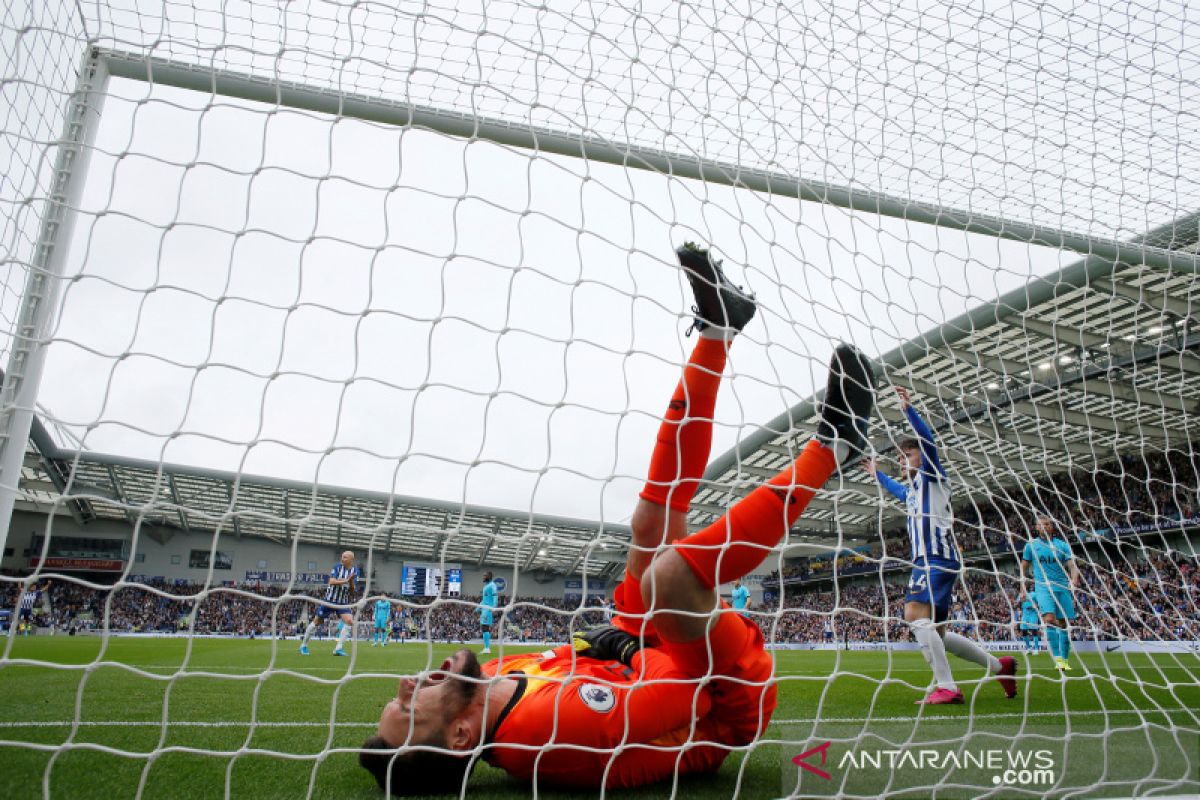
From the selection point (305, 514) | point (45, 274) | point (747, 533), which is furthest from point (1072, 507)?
point (45, 274)

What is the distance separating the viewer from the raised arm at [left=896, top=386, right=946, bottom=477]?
3.23 m

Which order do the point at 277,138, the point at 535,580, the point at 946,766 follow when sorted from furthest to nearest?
the point at 535,580, the point at 277,138, the point at 946,766

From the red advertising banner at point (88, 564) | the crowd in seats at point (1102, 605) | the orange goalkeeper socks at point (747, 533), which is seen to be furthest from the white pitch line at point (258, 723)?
the red advertising banner at point (88, 564)

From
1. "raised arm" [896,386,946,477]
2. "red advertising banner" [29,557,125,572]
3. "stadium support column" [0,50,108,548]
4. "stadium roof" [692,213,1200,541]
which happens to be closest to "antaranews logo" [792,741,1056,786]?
"stadium roof" [692,213,1200,541]

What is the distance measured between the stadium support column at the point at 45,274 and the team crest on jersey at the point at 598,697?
1553 mm

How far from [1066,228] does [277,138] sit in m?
4.06

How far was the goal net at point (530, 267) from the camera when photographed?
6.57 feet

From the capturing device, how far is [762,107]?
11.9 ft

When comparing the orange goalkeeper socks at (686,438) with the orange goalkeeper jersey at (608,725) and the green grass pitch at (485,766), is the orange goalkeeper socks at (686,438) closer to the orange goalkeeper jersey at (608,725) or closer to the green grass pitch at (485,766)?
the orange goalkeeper jersey at (608,725)

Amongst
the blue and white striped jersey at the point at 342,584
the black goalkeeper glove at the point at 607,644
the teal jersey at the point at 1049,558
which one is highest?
the blue and white striped jersey at the point at 342,584

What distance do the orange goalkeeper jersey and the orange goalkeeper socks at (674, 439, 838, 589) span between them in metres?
0.31

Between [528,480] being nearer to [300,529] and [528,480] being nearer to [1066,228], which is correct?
[300,529]

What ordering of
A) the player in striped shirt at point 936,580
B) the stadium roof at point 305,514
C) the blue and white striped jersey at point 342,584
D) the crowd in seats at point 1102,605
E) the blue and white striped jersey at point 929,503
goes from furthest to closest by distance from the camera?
the blue and white striped jersey at point 342,584
the player in striped shirt at point 936,580
the blue and white striped jersey at point 929,503
the crowd in seats at point 1102,605
the stadium roof at point 305,514

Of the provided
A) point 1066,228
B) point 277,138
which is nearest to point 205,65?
point 277,138
